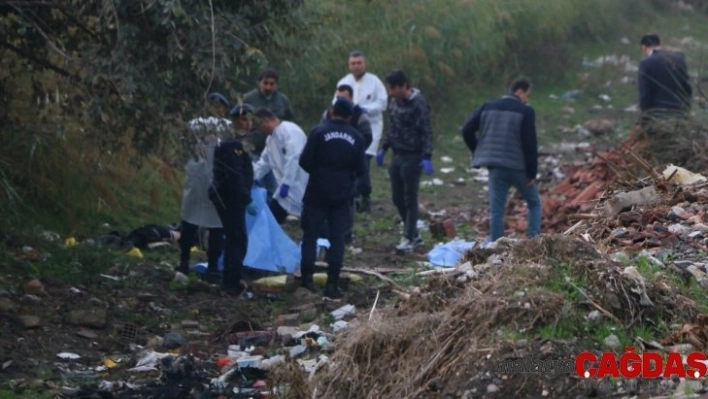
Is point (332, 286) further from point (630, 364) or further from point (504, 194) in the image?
point (630, 364)

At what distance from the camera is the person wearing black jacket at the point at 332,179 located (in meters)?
9.41

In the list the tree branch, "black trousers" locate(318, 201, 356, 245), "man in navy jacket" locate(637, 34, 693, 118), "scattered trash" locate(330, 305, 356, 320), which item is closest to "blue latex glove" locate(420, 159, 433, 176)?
"black trousers" locate(318, 201, 356, 245)

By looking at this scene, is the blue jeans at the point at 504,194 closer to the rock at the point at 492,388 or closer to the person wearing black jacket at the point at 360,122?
the person wearing black jacket at the point at 360,122

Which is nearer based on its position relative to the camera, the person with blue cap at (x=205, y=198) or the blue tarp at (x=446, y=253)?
the person with blue cap at (x=205, y=198)

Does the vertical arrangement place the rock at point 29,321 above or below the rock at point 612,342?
below

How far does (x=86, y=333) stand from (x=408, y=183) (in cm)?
412

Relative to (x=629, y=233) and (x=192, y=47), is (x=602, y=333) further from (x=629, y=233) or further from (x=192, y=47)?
(x=192, y=47)

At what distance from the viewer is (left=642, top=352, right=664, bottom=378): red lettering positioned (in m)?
5.46

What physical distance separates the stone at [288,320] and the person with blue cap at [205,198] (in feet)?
3.74

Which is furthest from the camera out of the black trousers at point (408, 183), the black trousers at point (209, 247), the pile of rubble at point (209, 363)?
the black trousers at point (408, 183)

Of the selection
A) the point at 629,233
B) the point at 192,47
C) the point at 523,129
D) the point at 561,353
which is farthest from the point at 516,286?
the point at 523,129

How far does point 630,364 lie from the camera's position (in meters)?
5.54

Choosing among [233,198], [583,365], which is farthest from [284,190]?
[583,365]

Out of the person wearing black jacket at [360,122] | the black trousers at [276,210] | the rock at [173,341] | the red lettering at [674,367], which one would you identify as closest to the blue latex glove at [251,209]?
the black trousers at [276,210]
